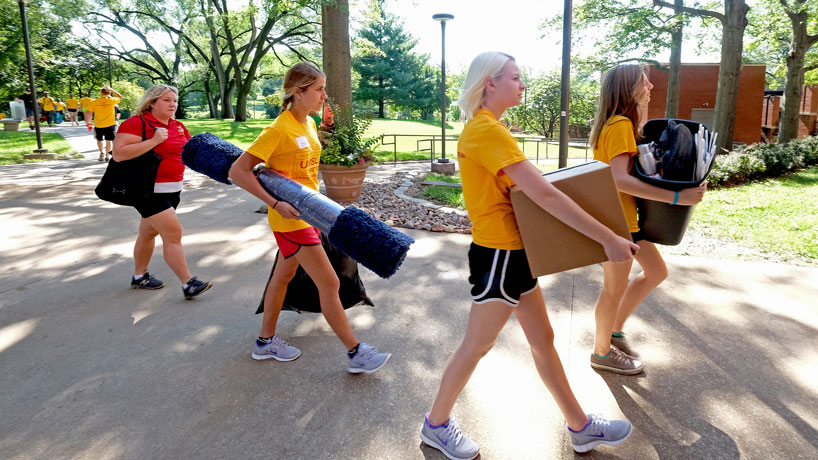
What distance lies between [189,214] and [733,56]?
1458 centimetres

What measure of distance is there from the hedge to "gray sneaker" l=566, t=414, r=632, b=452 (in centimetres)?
1012

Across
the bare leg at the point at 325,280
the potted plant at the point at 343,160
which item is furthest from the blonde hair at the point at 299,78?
the potted plant at the point at 343,160

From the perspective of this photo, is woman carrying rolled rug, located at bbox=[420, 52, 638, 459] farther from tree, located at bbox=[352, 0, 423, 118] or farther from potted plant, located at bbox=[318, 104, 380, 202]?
tree, located at bbox=[352, 0, 423, 118]

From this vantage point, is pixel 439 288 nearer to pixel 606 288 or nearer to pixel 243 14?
pixel 606 288

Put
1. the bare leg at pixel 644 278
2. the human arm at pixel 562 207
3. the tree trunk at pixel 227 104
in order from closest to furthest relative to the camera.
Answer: the human arm at pixel 562 207
the bare leg at pixel 644 278
the tree trunk at pixel 227 104

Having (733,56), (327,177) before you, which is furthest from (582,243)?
(733,56)

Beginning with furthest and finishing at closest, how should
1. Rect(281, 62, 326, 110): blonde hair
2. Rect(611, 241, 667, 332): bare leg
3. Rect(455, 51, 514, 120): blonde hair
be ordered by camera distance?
1. Rect(611, 241, 667, 332): bare leg
2. Rect(281, 62, 326, 110): blonde hair
3. Rect(455, 51, 514, 120): blonde hair

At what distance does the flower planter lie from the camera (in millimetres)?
8094

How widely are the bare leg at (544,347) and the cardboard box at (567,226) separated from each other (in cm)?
22

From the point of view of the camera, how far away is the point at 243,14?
23.8 meters

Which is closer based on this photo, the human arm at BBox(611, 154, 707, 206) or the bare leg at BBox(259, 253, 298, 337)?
the human arm at BBox(611, 154, 707, 206)

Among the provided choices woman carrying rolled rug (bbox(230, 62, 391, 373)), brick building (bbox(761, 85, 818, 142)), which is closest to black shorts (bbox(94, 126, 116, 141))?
woman carrying rolled rug (bbox(230, 62, 391, 373))

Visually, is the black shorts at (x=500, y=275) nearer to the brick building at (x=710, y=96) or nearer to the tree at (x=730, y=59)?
the tree at (x=730, y=59)

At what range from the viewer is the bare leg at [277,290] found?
10.3ft
